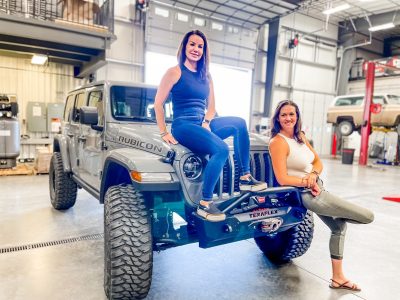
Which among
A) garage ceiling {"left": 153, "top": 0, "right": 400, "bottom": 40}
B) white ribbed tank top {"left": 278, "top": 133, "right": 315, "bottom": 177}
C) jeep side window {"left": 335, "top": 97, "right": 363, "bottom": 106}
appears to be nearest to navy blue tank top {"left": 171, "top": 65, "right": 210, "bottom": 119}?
white ribbed tank top {"left": 278, "top": 133, "right": 315, "bottom": 177}

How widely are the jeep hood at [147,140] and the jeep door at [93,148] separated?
235 mm

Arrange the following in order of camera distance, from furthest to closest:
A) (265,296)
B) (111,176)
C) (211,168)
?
(111,176)
(265,296)
(211,168)

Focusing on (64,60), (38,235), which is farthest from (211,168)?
(64,60)

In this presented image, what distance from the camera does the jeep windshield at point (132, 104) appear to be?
9.44 ft

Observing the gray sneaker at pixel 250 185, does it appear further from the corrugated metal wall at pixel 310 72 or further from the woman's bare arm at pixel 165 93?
the corrugated metal wall at pixel 310 72

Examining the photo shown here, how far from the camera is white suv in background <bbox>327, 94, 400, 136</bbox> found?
11527mm

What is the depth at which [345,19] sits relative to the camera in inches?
611

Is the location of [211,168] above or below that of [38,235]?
above

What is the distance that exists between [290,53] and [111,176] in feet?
47.0

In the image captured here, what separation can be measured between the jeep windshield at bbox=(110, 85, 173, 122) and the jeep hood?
0.50ft

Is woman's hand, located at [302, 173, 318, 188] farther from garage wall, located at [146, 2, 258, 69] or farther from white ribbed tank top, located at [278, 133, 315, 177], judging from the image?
garage wall, located at [146, 2, 258, 69]


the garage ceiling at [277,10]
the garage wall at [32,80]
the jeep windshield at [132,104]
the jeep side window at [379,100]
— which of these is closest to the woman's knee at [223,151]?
the jeep windshield at [132,104]

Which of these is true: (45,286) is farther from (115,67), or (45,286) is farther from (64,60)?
(115,67)

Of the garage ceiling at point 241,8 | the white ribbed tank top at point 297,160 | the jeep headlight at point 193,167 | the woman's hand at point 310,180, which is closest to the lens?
the jeep headlight at point 193,167
